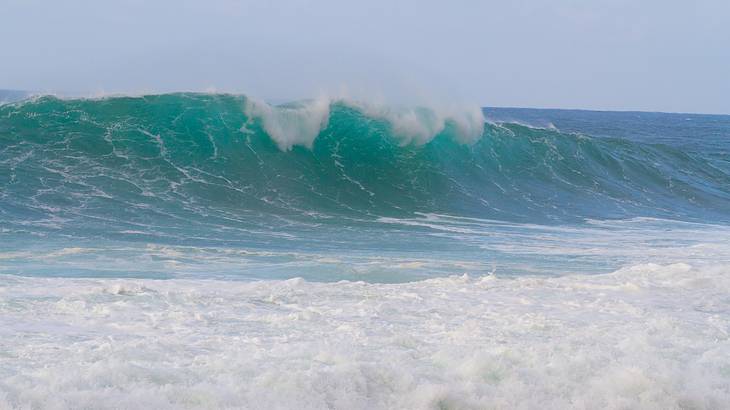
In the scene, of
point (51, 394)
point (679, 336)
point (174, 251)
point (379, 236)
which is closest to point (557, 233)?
point (379, 236)

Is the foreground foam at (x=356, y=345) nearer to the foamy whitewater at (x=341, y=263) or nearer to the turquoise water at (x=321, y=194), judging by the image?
the foamy whitewater at (x=341, y=263)

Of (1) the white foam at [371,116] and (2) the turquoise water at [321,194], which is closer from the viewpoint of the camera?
(2) the turquoise water at [321,194]

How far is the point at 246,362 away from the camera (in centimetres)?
413

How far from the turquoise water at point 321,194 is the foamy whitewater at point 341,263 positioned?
0.06 meters

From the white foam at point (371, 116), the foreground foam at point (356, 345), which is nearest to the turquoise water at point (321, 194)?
the white foam at point (371, 116)

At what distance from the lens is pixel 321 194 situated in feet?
44.5

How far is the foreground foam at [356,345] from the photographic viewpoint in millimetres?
3748

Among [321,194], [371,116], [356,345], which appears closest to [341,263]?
[356,345]

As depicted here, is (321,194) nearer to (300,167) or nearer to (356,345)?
(300,167)

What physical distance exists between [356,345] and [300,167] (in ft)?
34.4

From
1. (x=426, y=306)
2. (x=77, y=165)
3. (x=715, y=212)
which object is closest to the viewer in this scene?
(x=426, y=306)

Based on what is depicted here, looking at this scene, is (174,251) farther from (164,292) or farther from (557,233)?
(557,233)

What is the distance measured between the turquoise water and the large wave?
51 mm

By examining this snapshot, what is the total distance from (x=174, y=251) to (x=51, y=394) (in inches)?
201
